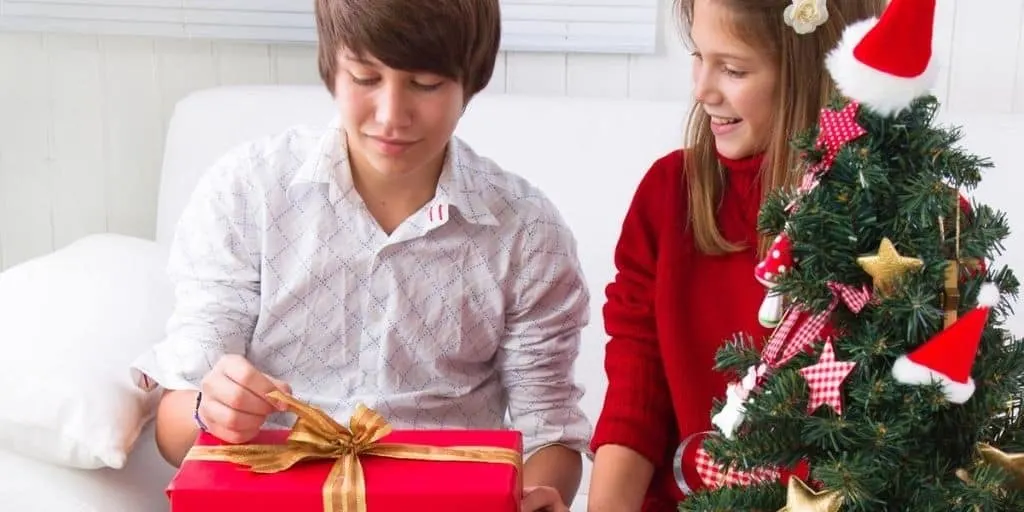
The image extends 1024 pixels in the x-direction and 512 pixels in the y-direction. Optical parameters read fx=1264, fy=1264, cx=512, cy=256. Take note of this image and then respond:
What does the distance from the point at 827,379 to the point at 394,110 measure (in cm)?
51

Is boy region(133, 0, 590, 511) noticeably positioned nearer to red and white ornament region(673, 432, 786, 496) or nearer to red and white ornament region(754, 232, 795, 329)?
red and white ornament region(673, 432, 786, 496)

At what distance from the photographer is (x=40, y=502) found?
1328 mm

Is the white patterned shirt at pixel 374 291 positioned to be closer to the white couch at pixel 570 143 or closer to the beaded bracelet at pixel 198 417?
the beaded bracelet at pixel 198 417

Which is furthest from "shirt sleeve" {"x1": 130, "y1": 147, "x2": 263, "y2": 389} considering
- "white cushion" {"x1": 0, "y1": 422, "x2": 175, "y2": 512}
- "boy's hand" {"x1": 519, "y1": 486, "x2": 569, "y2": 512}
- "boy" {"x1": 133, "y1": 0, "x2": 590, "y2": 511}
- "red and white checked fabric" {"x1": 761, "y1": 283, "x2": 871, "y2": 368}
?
"red and white checked fabric" {"x1": 761, "y1": 283, "x2": 871, "y2": 368}

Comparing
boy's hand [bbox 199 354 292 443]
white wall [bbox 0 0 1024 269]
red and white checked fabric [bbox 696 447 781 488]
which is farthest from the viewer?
white wall [bbox 0 0 1024 269]

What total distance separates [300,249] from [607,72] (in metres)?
0.83

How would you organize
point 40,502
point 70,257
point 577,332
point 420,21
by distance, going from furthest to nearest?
1. point 70,257
2. point 577,332
3. point 40,502
4. point 420,21

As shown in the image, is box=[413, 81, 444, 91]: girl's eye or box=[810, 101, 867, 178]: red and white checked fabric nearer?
box=[810, 101, 867, 178]: red and white checked fabric

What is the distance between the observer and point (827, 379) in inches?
36.2

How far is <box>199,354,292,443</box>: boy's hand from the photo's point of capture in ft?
3.67

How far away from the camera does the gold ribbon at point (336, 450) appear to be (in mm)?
1072

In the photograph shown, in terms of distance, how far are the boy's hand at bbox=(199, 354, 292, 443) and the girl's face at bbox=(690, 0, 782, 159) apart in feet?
1.63

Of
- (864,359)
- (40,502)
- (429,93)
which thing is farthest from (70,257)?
(864,359)

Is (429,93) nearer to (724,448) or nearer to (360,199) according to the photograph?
(360,199)
